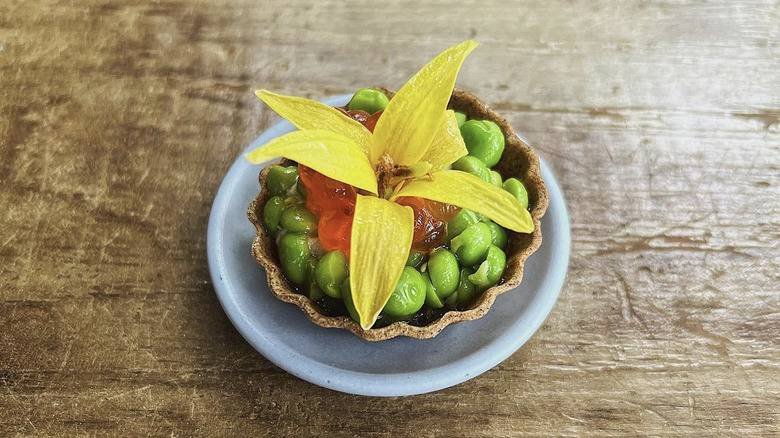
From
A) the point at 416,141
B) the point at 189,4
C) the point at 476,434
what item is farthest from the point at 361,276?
the point at 189,4

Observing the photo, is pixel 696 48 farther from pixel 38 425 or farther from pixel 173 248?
pixel 38 425

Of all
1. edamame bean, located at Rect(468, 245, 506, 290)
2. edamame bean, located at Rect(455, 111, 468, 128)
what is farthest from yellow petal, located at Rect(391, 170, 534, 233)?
edamame bean, located at Rect(455, 111, 468, 128)

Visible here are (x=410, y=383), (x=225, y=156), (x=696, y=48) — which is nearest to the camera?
(x=410, y=383)

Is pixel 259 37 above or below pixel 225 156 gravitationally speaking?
above

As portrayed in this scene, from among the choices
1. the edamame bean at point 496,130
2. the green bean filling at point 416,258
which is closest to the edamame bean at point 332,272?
the green bean filling at point 416,258

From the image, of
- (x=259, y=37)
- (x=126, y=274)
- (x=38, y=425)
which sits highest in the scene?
(x=259, y=37)

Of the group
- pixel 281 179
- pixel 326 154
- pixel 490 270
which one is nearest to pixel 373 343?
pixel 490 270
